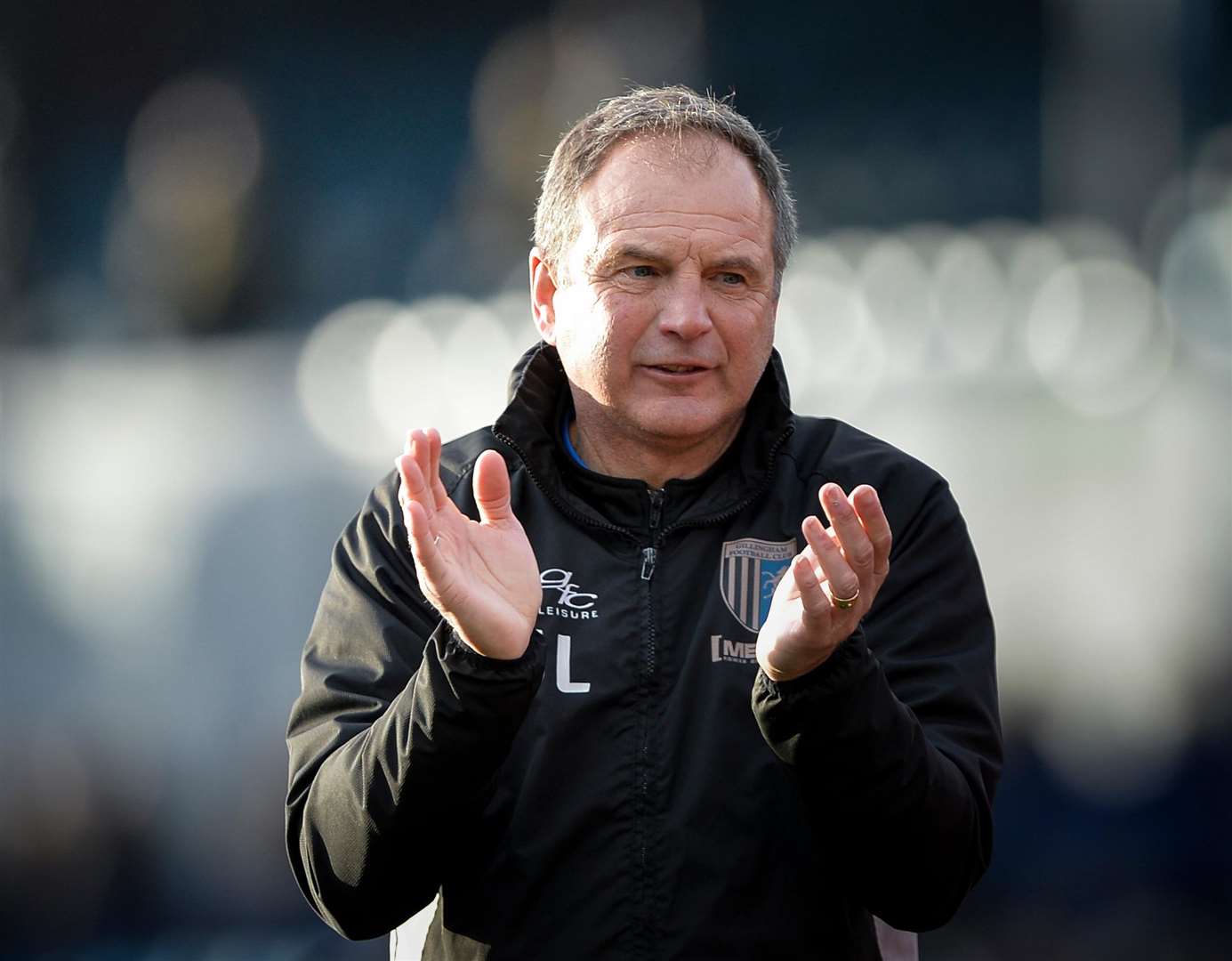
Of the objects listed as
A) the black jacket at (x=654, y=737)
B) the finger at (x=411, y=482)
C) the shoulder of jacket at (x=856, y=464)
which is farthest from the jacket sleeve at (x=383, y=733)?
the shoulder of jacket at (x=856, y=464)

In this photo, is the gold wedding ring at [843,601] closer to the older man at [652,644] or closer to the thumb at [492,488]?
the older man at [652,644]

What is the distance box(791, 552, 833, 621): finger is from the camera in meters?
1.72

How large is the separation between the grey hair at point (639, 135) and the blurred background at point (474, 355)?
1.43 m

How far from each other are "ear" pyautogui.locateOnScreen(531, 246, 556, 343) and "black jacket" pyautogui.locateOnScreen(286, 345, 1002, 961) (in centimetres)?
22

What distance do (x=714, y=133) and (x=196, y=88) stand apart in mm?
2337

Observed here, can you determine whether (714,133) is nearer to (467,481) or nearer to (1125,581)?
(467,481)

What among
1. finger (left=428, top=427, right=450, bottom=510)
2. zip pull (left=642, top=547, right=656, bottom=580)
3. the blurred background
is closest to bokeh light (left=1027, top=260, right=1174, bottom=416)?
the blurred background

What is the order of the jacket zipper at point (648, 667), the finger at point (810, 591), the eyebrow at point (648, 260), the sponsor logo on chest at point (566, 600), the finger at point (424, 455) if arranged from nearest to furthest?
the finger at point (810, 591) < the finger at point (424, 455) < the jacket zipper at point (648, 667) < the sponsor logo on chest at point (566, 600) < the eyebrow at point (648, 260)

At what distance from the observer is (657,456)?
2.30 meters

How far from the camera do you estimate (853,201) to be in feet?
12.4

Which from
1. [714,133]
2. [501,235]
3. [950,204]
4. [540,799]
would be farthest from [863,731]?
[501,235]

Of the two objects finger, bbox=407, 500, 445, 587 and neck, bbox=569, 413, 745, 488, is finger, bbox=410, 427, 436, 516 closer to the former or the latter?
finger, bbox=407, 500, 445, 587

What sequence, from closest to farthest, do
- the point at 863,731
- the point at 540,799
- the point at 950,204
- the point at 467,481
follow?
the point at 863,731
the point at 540,799
the point at 467,481
the point at 950,204

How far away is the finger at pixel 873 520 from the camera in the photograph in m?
1.75
